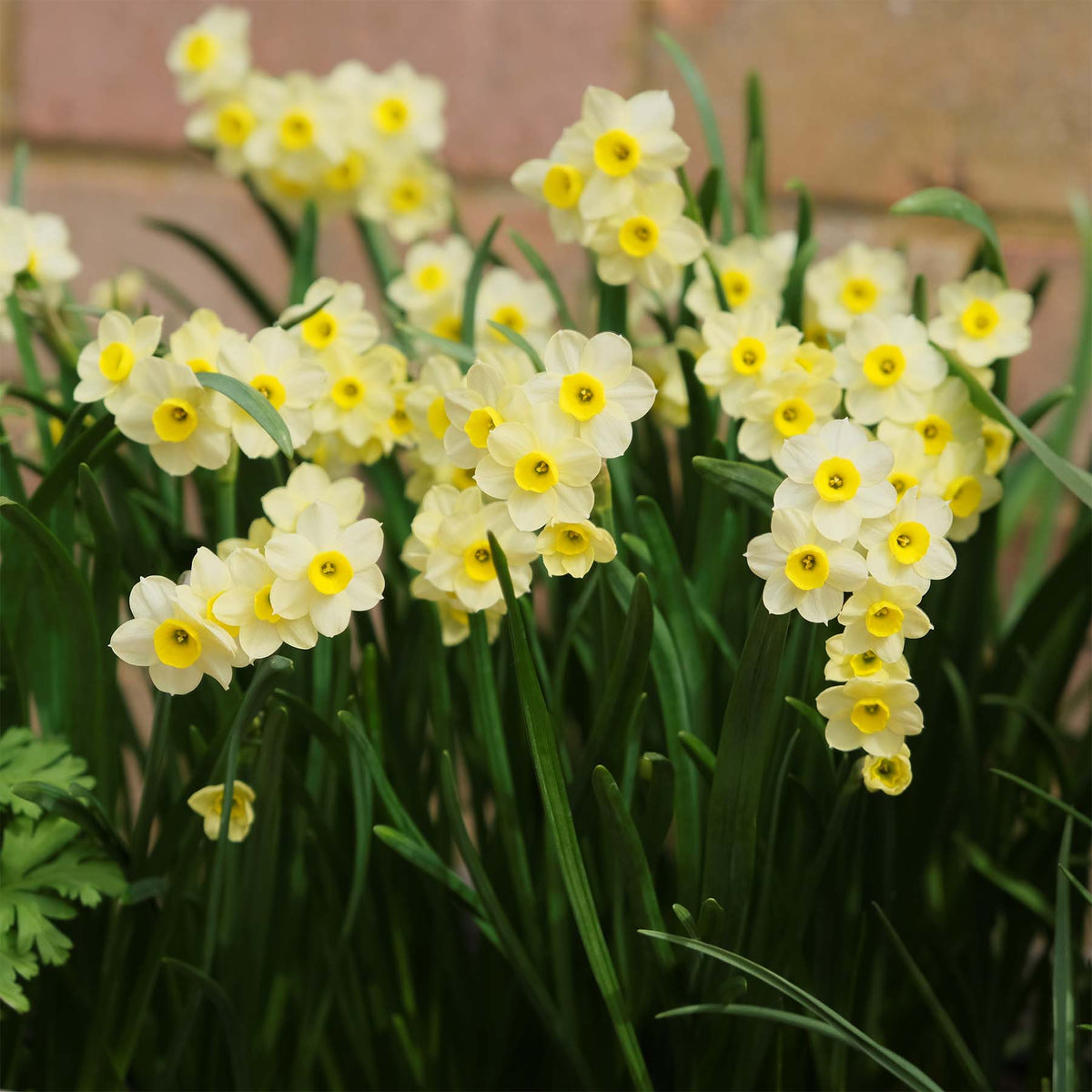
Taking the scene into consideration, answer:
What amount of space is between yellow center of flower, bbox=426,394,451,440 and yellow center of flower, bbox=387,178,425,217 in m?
0.26

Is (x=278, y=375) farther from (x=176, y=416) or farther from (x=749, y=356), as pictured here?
(x=749, y=356)

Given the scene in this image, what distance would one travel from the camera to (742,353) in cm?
50

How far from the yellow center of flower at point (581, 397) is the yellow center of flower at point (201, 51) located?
43cm

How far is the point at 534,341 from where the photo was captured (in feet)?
2.07

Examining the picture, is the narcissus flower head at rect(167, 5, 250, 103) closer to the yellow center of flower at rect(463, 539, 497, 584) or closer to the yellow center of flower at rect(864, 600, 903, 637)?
the yellow center of flower at rect(463, 539, 497, 584)

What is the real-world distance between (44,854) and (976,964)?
42cm

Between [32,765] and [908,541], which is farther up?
[908,541]

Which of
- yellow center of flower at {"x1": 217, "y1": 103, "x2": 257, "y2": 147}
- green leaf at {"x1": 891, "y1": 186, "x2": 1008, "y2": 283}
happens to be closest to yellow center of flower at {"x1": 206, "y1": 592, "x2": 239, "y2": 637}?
green leaf at {"x1": 891, "y1": 186, "x2": 1008, "y2": 283}

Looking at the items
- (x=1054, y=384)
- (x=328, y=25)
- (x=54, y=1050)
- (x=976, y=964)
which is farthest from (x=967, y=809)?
(x=328, y=25)

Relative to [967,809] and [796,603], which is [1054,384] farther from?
[796,603]

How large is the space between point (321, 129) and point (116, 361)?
278mm

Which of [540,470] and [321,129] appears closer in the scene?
[540,470]

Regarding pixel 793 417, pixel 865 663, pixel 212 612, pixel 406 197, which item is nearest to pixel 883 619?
pixel 865 663

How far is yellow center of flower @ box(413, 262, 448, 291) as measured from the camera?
0.64 metres
